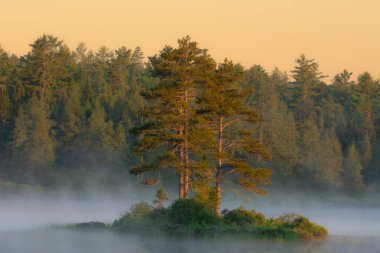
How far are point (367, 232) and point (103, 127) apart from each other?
5772cm

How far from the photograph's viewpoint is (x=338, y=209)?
104m

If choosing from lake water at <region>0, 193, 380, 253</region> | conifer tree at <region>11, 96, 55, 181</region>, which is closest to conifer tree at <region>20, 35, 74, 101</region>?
conifer tree at <region>11, 96, 55, 181</region>

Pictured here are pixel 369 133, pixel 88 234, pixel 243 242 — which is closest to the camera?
pixel 243 242

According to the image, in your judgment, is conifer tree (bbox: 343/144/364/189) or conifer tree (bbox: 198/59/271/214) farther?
conifer tree (bbox: 343/144/364/189)

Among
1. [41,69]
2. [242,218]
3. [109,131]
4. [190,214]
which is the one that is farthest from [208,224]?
[41,69]

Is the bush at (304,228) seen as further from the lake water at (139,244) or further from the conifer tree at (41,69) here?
the conifer tree at (41,69)

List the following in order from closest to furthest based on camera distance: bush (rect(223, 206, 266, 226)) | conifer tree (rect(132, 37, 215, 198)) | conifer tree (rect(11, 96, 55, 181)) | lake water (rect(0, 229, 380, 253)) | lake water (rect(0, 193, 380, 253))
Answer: lake water (rect(0, 229, 380, 253))
lake water (rect(0, 193, 380, 253))
bush (rect(223, 206, 266, 226))
conifer tree (rect(132, 37, 215, 198))
conifer tree (rect(11, 96, 55, 181))

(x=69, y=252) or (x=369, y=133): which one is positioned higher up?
(x=369, y=133)

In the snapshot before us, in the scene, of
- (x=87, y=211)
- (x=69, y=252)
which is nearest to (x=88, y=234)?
(x=69, y=252)

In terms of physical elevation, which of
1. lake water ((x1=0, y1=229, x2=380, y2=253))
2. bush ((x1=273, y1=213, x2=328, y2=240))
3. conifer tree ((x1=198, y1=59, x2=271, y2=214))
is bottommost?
lake water ((x1=0, y1=229, x2=380, y2=253))

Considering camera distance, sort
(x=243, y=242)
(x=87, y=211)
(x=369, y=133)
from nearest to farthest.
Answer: (x=243, y=242) → (x=87, y=211) → (x=369, y=133)

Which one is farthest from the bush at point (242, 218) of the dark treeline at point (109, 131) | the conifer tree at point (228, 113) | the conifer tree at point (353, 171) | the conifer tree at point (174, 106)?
the conifer tree at point (353, 171)

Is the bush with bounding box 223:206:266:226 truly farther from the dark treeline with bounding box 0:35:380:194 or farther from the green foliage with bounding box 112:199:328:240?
the dark treeline with bounding box 0:35:380:194

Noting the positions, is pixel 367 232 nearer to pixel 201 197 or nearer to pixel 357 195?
pixel 201 197
